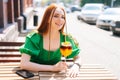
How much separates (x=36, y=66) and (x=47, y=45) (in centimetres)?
29

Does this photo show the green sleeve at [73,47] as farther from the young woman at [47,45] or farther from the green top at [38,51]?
the young woman at [47,45]

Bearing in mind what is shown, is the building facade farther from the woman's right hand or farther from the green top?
the woman's right hand

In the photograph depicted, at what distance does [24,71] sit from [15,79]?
14 cm

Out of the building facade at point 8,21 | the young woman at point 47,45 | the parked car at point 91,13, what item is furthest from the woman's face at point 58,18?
the parked car at point 91,13

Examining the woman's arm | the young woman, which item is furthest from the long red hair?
the woman's arm

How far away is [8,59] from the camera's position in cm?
428

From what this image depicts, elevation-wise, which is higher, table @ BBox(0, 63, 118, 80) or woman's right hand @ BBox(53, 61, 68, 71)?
woman's right hand @ BBox(53, 61, 68, 71)

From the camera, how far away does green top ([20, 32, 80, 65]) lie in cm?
314

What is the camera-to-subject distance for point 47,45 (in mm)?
3223

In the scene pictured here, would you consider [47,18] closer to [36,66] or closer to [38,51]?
[38,51]

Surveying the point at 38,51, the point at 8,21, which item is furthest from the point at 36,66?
the point at 8,21

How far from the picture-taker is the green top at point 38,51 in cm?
314

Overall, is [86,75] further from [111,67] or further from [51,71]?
[111,67]

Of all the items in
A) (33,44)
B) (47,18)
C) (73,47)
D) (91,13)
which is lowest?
(91,13)
